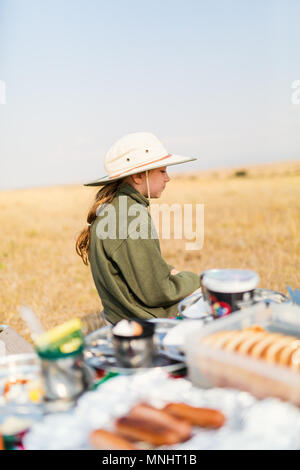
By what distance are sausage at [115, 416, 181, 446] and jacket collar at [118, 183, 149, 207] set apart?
1700mm

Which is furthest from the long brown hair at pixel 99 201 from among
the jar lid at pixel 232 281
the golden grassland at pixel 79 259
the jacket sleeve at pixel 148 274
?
the jar lid at pixel 232 281

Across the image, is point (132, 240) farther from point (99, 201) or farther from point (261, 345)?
point (261, 345)

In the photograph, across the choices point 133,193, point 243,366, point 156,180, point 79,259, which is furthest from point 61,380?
point 79,259

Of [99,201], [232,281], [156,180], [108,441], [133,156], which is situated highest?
[133,156]

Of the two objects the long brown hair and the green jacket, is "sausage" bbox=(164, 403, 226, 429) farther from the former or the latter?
the long brown hair

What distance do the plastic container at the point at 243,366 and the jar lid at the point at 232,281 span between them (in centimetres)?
9

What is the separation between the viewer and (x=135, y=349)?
1433 millimetres

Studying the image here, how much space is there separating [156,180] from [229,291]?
4.22 ft

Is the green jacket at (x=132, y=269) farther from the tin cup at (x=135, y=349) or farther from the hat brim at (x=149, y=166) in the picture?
the tin cup at (x=135, y=349)

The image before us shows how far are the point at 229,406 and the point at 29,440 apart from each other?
531mm

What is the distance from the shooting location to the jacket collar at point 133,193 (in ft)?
8.82

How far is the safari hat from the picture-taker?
2639 millimetres

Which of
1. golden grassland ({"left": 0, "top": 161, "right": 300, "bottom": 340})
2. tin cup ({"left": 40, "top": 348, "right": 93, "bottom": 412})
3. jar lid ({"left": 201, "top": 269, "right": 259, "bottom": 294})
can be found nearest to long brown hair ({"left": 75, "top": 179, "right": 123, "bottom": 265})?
golden grassland ({"left": 0, "top": 161, "right": 300, "bottom": 340})

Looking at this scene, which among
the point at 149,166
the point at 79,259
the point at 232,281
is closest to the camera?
the point at 232,281
